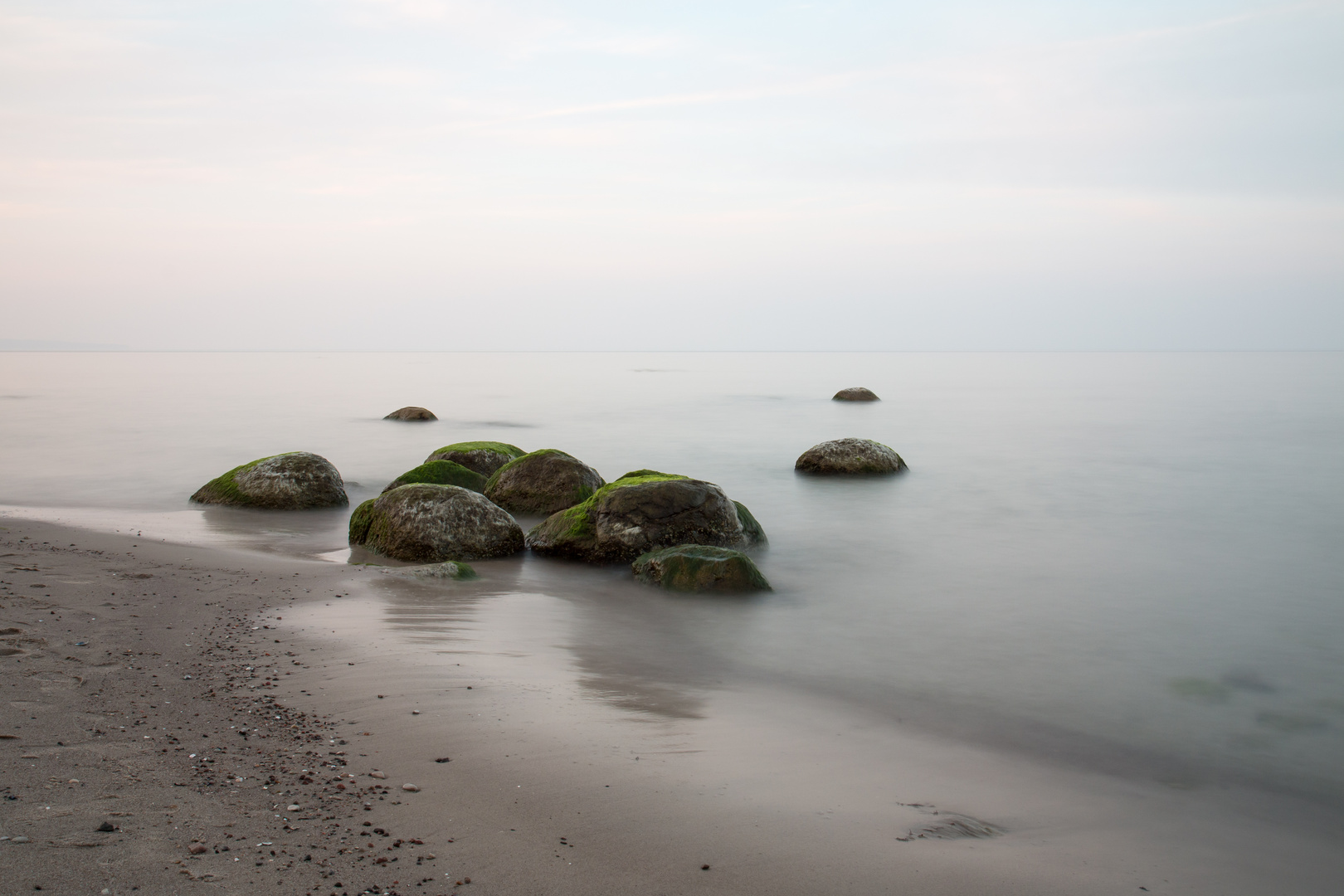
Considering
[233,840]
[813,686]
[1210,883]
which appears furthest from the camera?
[813,686]

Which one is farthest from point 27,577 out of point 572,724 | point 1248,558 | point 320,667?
point 1248,558

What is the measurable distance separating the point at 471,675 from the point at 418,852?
2318mm

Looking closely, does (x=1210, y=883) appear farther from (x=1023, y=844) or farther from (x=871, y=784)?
(x=871, y=784)

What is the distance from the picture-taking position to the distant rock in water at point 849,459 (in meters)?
17.4

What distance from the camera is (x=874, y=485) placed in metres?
16.6

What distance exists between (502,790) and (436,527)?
5.84m

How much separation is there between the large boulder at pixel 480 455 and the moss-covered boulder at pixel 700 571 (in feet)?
19.2

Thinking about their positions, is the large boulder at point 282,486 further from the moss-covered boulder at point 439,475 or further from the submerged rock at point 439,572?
the submerged rock at point 439,572

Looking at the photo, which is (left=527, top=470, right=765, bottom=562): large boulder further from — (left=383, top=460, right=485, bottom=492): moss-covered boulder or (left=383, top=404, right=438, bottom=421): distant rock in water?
(left=383, top=404, right=438, bottom=421): distant rock in water

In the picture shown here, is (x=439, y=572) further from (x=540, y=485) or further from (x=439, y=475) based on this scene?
(x=439, y=475)

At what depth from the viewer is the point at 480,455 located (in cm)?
1438

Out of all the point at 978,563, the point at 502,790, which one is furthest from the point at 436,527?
the point at 978,563

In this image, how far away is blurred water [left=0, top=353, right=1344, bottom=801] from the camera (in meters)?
5.96

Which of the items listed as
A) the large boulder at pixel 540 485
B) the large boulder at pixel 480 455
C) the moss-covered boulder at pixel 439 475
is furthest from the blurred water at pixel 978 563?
the large boulder at pixel 540 485
